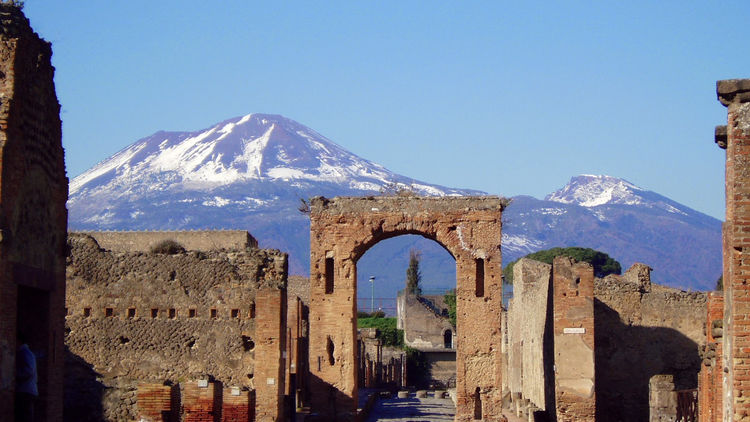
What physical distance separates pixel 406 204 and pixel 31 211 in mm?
15760

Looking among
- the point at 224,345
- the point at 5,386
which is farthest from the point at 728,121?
the point at 224,345

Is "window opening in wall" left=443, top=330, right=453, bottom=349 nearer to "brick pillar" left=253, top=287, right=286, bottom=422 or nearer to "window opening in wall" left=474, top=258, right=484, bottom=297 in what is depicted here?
"window opening in wall" left=474, top=258, right=484, bottom=297

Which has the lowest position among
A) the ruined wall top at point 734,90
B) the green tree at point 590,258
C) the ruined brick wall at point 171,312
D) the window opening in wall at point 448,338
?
the window opening in wall at point 448,338

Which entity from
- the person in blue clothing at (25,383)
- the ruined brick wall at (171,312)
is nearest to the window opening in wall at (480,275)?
the ruined brick wall at (171,312)

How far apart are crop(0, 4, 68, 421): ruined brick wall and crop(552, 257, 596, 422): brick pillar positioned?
1235 centimetres

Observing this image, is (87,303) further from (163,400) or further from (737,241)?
(737,241)

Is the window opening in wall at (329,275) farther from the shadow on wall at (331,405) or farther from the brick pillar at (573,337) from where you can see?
the brick pillar at (573,337)

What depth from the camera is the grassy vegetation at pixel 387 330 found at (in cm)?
6675

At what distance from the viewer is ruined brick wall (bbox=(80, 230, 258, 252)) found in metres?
41.2

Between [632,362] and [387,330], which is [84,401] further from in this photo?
[387,330]

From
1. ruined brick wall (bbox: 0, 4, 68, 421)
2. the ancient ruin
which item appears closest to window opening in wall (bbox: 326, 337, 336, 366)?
ruined brick wall (bbox: 0, 4, 68, 421)

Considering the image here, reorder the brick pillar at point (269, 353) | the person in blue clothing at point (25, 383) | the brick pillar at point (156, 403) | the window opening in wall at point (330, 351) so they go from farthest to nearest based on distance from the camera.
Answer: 1. the window opening in wall at point (330, 351)
2. the brick pillar at point (269, 353)
3. the brick pillar at point (156, 403)
4. the person in blue clothing at point (25, 383)

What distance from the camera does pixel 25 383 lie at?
13.1 meters

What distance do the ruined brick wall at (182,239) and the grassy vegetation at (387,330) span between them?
73.0ft
